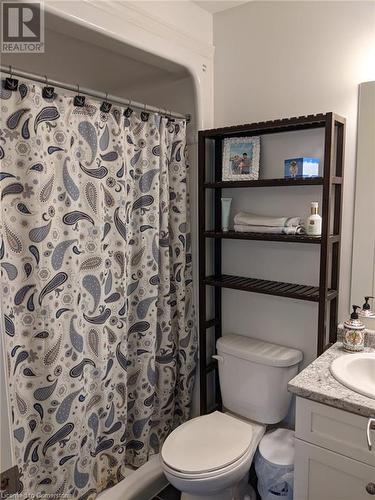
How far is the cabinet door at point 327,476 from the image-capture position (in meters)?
1.29

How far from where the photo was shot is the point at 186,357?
7.15ft

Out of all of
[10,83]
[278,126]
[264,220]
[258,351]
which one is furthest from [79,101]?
[258,351]

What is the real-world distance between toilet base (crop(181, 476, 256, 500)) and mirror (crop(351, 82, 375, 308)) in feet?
3.43

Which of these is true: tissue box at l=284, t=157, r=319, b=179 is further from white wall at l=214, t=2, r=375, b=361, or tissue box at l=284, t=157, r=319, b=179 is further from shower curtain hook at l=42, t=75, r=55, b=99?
shower curtain hook at l=42, t=75, r=55, b=99

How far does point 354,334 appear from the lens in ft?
5.42

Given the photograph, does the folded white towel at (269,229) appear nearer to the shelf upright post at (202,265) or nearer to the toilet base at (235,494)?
the shelf upright post at (202,265)

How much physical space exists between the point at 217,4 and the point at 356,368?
74.8 inches

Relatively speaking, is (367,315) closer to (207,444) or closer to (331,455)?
(331,455)

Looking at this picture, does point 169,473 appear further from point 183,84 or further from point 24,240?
point 183,84

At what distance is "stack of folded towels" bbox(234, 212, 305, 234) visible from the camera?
1805 mm

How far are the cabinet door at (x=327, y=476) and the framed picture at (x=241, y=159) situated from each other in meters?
1.23

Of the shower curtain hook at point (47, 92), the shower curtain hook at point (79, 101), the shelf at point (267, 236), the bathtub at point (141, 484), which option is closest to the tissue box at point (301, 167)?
the shelf at point (267, 236)

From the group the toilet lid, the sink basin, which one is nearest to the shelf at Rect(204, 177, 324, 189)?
the sink basin

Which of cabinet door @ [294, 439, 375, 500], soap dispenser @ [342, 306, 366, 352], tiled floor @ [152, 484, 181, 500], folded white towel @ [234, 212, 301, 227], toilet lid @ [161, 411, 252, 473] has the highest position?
folded white towel @ [234, 212, 301, 227]
